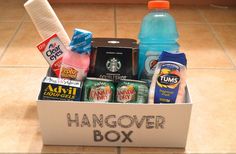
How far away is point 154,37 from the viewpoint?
2.63ft

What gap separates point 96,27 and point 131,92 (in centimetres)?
68

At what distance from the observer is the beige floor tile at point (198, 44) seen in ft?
3.60

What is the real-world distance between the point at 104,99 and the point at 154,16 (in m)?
0.24

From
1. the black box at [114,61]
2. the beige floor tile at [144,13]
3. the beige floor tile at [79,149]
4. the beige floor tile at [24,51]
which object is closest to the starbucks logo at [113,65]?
the black box at [114,61]

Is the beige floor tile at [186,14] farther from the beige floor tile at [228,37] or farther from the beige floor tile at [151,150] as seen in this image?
the beige floor tile at [151,150]

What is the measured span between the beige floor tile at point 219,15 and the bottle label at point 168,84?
80cm

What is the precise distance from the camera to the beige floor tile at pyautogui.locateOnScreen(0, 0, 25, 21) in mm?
1392

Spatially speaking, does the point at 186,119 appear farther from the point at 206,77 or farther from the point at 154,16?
the point at 206,77

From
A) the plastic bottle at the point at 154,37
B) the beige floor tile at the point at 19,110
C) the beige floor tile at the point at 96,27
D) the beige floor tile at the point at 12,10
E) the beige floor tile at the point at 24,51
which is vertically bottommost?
the beige floor tile at the point at 19,110

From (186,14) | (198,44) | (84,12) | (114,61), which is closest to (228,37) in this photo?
(198,44)

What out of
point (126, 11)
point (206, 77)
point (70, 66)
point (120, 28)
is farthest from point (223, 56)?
point (70, 66)

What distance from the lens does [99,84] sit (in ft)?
2.27

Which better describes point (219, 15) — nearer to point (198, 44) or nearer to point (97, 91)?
point (198, 44)

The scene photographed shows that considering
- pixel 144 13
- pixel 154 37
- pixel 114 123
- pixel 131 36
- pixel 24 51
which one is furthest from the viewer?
pixel 144 13
